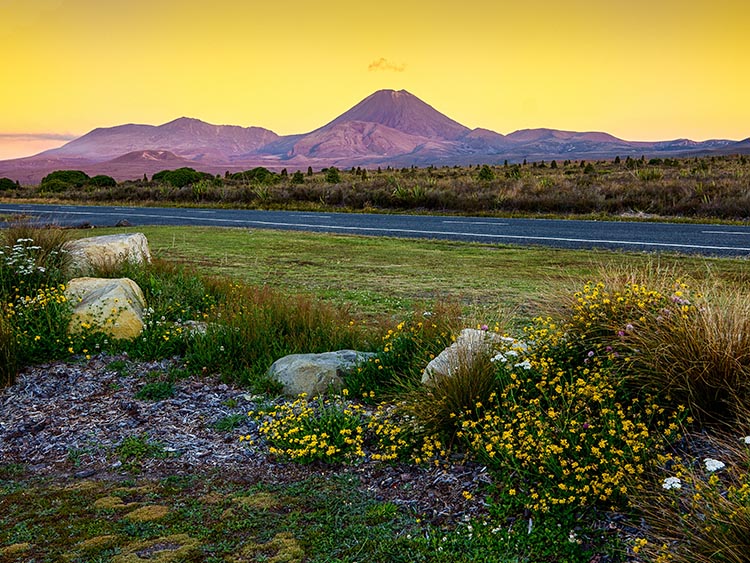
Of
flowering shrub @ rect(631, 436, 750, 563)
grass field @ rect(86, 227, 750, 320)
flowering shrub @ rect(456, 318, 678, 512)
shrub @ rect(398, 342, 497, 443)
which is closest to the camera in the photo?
flowering shrub @ rect(631, 436, 750, 563)

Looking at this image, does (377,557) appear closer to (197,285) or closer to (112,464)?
(112,464)

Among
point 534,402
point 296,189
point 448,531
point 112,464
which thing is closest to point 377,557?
point 448,531

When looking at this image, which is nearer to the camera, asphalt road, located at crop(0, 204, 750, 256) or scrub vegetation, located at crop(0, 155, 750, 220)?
asphalt road, located at crop(0, 204, 750, 256)

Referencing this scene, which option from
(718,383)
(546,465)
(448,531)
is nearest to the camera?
(448,531)

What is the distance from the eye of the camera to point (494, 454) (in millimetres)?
3943

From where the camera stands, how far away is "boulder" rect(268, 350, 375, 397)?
18.0 feet

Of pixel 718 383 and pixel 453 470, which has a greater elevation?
pixel 718 383

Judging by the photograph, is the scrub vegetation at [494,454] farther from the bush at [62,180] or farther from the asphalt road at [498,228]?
the bush at [62,180]

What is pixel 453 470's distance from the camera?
4105 mm

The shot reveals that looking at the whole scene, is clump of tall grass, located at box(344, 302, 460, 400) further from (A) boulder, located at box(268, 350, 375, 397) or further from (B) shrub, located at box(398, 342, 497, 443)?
(B) shrub, located at box(398, 342, 497, 443)

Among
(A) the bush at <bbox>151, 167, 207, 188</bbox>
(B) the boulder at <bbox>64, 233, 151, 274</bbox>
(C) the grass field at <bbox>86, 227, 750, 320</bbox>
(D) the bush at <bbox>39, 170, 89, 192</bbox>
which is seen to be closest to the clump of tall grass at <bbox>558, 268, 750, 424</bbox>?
(C) the grass field at <bbox>86, 227, 750, 320</bbox>

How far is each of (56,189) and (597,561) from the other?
53.4 metres

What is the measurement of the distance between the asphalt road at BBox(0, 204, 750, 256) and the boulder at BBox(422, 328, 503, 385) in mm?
7691

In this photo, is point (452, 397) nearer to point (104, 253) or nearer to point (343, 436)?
point (343, 436)
